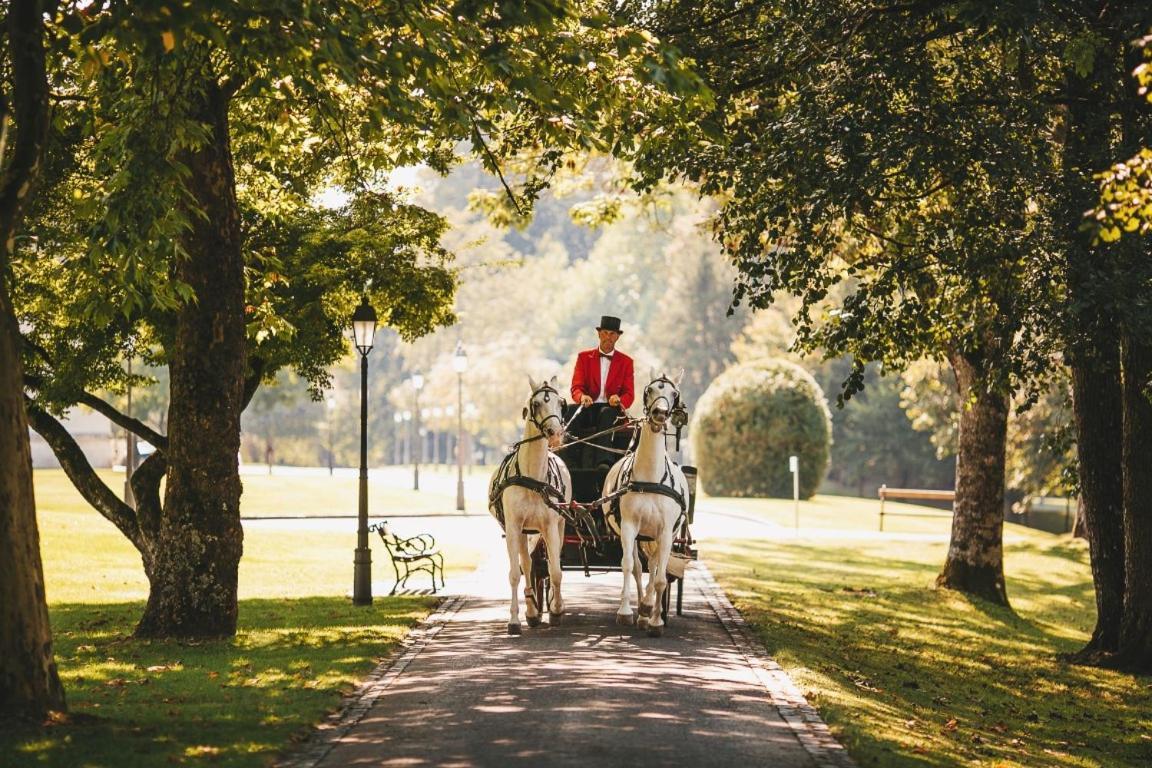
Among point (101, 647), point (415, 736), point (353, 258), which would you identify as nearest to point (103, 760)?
point (415, 736)

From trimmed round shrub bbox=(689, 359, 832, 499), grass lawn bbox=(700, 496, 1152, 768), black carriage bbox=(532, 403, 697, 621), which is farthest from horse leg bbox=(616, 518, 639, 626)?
trimmed round shrub bbox=(689, 359, 832, 499)

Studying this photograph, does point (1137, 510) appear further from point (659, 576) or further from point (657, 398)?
point (657, 398)

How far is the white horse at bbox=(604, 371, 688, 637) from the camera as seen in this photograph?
1406 cm

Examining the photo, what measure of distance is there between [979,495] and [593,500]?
974cm

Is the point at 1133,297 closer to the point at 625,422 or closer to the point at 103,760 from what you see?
the point at 625,422

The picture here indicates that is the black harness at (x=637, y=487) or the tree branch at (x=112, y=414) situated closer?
the black harness at (x=637, y=487)

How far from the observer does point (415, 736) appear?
9.96m

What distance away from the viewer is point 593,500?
16953 mm

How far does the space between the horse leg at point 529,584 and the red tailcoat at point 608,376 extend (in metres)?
1.75

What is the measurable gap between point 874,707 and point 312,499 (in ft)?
130

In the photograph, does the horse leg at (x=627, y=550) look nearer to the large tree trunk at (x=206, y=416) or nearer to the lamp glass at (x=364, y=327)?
the large tree trunk at (x=206, y=416)

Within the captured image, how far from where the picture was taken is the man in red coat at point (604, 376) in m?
15.9

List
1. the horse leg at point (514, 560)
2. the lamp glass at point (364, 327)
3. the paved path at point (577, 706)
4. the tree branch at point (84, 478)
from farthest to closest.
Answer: the lamp glass at point (364, 327), the tree branch at point (84, 478), the horse leg at point (514, 560), the paved path at point (577, 706)

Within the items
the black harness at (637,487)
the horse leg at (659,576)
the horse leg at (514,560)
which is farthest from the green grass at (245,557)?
the black harness at (637,487)
